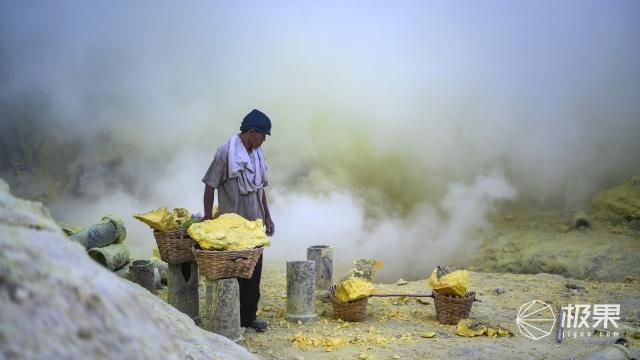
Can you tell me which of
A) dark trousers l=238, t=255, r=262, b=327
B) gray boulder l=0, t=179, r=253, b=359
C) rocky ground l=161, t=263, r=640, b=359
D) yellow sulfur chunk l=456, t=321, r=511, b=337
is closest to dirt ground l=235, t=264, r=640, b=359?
rocky ground l=161, t=263, r=640, b=359

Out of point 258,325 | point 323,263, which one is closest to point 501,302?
point 323,263

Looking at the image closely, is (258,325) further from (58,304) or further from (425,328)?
(58,304)

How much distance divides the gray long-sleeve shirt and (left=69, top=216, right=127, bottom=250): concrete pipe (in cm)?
223

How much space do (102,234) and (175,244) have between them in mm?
2174

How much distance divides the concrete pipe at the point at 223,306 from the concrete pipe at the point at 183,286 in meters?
0.73

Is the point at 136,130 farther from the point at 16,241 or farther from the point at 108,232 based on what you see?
the point at 16,241

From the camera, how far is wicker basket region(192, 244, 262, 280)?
14.0 feet

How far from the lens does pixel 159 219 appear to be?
4688mm

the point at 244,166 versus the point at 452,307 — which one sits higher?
the point at 244,166

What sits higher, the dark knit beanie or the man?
the dark knit beanie

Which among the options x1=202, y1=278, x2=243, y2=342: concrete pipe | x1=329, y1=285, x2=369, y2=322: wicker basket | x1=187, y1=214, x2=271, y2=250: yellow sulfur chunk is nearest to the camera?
x1=187, y1=214, x2=271, y2=250: yellow sulfur chunk

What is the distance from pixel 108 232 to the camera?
664cm

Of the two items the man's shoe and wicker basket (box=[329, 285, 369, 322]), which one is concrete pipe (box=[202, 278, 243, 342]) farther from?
wicker basket (box=[329, 285, 369, 322])
